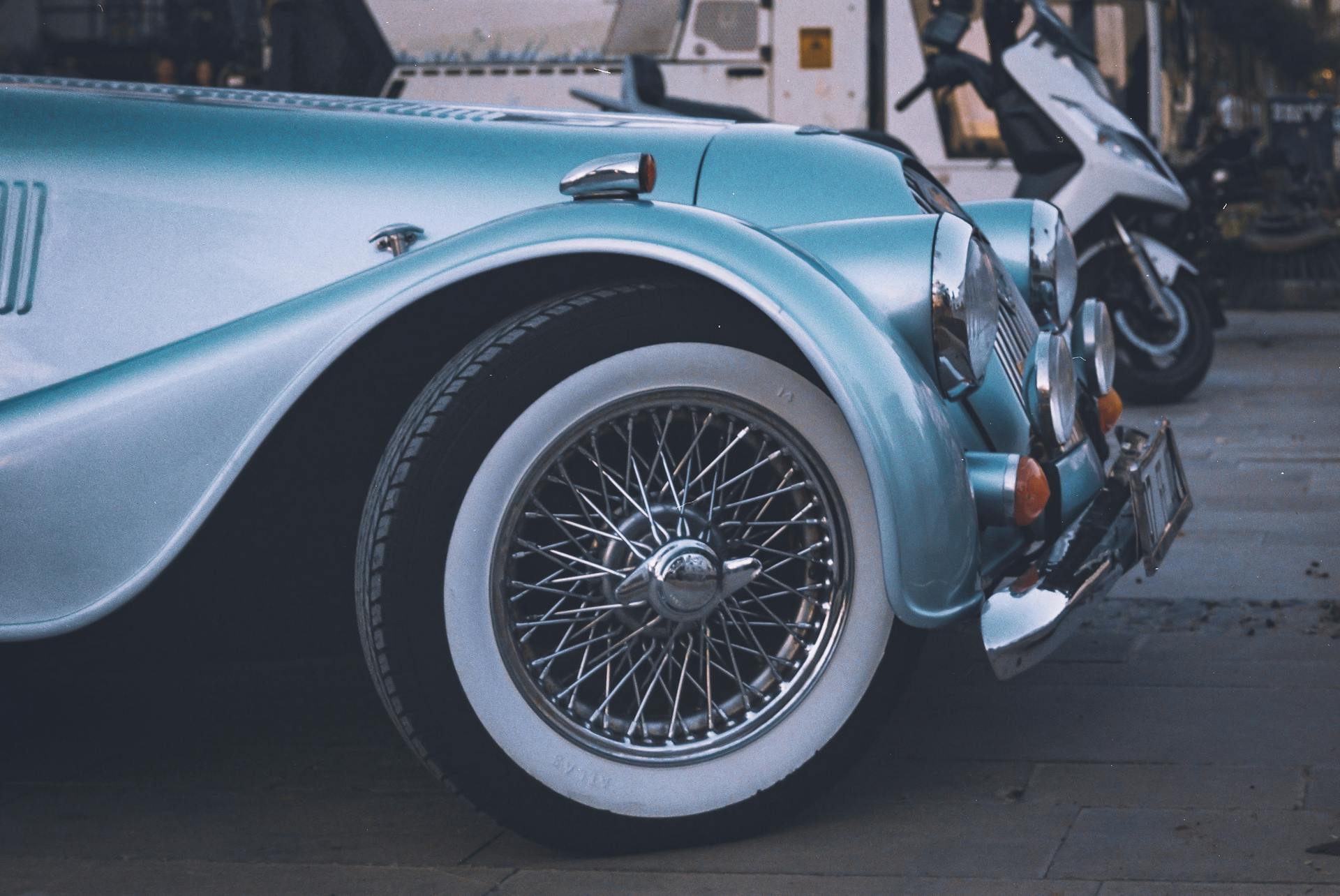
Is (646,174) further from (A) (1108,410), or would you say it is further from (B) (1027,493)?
(A) (1108,410)

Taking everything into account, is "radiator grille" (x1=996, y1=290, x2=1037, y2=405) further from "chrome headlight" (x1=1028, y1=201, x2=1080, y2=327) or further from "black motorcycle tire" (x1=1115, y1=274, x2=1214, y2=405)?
"black motorcycle tire" (x1=1115, y1=274, x2=1214, y2=405)

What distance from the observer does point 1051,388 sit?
268 cm

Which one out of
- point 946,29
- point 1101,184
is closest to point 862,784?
point 1101,184

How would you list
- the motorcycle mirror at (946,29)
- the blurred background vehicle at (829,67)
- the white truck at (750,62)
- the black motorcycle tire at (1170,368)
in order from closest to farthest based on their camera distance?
the black motorcycle tire at (1170,368) < the motorcycle mirror at (946,29) < the blurred background vehicle at (829,67) < the white truck at (750,62)

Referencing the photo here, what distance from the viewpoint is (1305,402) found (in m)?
7.14

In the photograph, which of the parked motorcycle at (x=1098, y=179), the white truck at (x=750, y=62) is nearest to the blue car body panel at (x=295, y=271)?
the parked motorcycle at (x=1098, y=179)

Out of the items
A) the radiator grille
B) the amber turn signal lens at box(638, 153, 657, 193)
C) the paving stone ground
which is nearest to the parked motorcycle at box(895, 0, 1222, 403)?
the paving stone ground

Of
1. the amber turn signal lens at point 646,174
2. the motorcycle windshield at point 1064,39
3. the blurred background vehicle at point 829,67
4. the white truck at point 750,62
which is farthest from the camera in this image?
the white truck at point 750,62

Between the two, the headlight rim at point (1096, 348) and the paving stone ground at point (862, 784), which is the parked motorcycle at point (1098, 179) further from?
the headlight rim at point (1096, 348)

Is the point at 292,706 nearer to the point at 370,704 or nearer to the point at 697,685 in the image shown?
the point at 370,704

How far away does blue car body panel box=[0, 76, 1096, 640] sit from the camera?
7.13ft

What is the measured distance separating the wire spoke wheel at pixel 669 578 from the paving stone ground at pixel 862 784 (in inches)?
7.8

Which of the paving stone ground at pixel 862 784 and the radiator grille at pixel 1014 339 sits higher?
the radiator grille at pixel 1014 339

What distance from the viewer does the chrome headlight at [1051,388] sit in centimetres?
268
